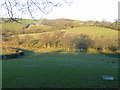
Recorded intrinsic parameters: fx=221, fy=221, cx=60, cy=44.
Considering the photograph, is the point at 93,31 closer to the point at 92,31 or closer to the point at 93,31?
the point at 93,31

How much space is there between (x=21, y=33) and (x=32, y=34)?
1937 millimetres

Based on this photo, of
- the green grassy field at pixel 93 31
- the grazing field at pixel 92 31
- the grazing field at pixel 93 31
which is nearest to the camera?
the grazing field at pixel 92 31

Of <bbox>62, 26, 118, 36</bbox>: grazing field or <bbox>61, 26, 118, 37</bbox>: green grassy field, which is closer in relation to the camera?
<bbox>61, 26, 118, 37</bbox>: green grassy field

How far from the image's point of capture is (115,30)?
119ft

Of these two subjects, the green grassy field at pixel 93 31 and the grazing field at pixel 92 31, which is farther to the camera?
the green grassy field at pixel 93 31

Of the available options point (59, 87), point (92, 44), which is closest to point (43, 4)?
point (59, 87)

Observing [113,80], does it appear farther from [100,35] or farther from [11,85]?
[100,35]

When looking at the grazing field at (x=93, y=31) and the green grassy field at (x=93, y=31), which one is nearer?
the green grassy field at (x=93, y=31)

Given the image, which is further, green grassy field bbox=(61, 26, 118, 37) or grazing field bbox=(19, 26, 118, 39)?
green grassy field bbox=(61, 26, 118, 37)

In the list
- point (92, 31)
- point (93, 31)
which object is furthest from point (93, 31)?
point (92, 31)

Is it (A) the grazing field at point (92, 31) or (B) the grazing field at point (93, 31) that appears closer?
(A) the grazing field at point (92, 31)

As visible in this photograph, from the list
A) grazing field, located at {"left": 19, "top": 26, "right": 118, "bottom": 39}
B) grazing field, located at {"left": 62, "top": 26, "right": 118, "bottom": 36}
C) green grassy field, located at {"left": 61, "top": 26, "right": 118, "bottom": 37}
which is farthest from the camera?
grazing field, located at {"left": 62, "top": 26, "right": 118, "bottom": 36}

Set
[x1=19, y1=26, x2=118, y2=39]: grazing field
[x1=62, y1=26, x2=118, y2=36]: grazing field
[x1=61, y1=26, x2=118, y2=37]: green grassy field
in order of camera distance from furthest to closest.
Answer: [x1=62, y1=26, x2=118, y2=36]: grazing field → [x1=61, y1=26, x2=118, y2=37]: green grassy field → [x1=19, y1=26, x2=118, y2=39]: grazing field

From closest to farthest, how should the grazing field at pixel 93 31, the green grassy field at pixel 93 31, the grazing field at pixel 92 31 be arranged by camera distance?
the grazing field at pixel 92 31 → the green grassy field at pixel 93 31 → the grazing field at pixel 93 31
